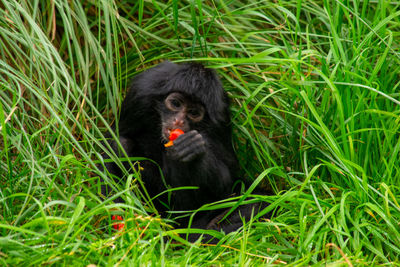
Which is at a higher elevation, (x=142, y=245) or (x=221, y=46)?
(x=221, y=46)

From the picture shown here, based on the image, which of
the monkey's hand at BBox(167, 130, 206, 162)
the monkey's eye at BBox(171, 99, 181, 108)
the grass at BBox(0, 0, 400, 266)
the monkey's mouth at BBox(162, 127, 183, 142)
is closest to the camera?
the grass at BBox(0, 0, 400, 266)

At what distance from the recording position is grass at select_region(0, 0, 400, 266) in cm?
279

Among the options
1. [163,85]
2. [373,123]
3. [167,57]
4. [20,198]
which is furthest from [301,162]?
[20,198]

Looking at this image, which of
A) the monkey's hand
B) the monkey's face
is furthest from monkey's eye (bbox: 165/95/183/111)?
the monkey's hand

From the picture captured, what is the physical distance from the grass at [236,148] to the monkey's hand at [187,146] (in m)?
0.34

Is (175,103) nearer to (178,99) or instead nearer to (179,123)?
(178,99)

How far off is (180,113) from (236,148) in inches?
25.9

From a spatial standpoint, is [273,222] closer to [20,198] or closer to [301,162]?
[301,162]

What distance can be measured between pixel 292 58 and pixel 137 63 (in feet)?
4.59

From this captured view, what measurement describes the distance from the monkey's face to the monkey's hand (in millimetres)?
229

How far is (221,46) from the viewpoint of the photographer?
4.33m

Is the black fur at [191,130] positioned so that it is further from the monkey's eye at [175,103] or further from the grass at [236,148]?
the grass at [236,148]

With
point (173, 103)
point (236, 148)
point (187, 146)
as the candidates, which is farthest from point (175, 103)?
A: point (236, 148)

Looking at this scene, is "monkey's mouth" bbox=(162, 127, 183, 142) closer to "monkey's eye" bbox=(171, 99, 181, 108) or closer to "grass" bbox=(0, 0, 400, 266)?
"monkey's eye" bbox=(171, 99, 181, 108)
